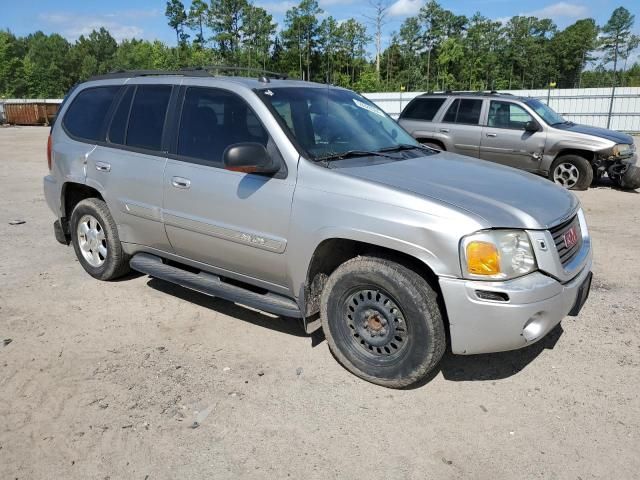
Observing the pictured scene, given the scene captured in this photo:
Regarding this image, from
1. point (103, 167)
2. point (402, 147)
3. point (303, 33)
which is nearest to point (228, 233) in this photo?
point (402, 147)

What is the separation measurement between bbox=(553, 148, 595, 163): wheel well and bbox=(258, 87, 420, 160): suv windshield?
6.63 m

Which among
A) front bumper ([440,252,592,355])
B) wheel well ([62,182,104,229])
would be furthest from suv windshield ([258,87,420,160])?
wheel well ([62,182,104,229])

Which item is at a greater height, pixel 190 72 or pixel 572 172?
pixel 190 72

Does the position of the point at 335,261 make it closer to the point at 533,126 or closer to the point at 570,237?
the point at 570,237

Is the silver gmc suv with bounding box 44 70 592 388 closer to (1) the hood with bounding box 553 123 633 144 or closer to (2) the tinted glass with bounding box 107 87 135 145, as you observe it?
(2) the tinted glass with bounding box 107 87 135 145

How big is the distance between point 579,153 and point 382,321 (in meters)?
8.34

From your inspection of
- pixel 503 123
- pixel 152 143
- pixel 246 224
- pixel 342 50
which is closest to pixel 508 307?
pixel 246 224

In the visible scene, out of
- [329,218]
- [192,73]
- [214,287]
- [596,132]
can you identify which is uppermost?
[192,73]

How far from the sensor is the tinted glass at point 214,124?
383 centimetres

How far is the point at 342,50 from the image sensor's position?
67500 mm

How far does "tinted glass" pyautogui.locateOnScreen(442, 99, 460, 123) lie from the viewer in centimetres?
1096

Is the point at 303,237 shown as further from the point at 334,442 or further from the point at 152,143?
the point at 152,143

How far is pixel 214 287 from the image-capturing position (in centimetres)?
406

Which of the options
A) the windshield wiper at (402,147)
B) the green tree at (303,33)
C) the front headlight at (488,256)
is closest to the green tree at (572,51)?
the green tree at (303,33)
